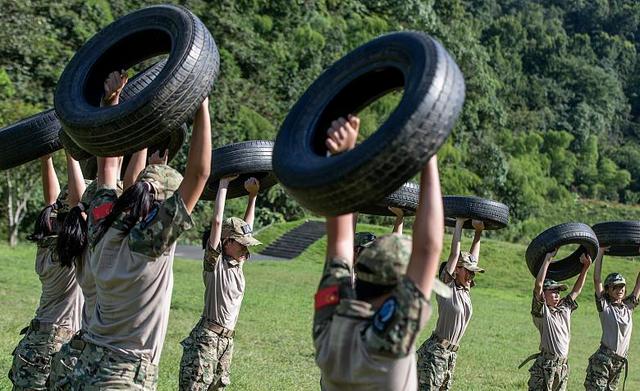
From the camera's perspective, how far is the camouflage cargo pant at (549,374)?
11.0 metres

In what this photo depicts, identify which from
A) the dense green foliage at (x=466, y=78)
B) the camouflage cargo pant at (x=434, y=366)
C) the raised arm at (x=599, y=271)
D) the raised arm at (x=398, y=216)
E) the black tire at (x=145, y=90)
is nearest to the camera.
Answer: the black tire at (x=145, y=90)

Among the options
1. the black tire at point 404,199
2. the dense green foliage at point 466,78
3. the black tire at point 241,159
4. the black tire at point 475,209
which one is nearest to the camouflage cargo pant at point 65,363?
the black tire at point 241,159

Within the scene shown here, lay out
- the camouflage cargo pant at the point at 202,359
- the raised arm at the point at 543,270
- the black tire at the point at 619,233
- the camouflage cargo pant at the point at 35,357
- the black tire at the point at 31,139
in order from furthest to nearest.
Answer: the black tire at the point at 619,233 < the raised arm at the point at 543,270 < the camouflage cargo pant at the point at 202,359 < the camouflage cargo pant at the point at 35,357 < the black tire at the point at 31,139

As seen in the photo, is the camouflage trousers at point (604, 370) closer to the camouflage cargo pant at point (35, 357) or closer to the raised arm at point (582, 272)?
the raised arm at point (582, 272)

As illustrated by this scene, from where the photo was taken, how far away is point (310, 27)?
173 feet

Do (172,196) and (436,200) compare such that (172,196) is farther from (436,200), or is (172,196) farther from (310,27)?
(310,27)

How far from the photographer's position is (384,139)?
382cm

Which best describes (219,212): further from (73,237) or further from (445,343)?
(445,343)

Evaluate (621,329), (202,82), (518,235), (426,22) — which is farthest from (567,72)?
(202,82)

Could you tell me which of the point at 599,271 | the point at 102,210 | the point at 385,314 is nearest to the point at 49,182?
the point at 102,210

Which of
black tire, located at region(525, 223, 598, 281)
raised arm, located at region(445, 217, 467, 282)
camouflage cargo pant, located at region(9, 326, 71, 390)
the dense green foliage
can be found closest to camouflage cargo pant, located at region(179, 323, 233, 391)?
camouflage cargo pant, located at region(9, 326, 71, 390)

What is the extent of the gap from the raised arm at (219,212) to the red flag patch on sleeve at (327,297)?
4.09 metres

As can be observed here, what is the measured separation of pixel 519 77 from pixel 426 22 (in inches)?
1459

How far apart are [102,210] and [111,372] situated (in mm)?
861
